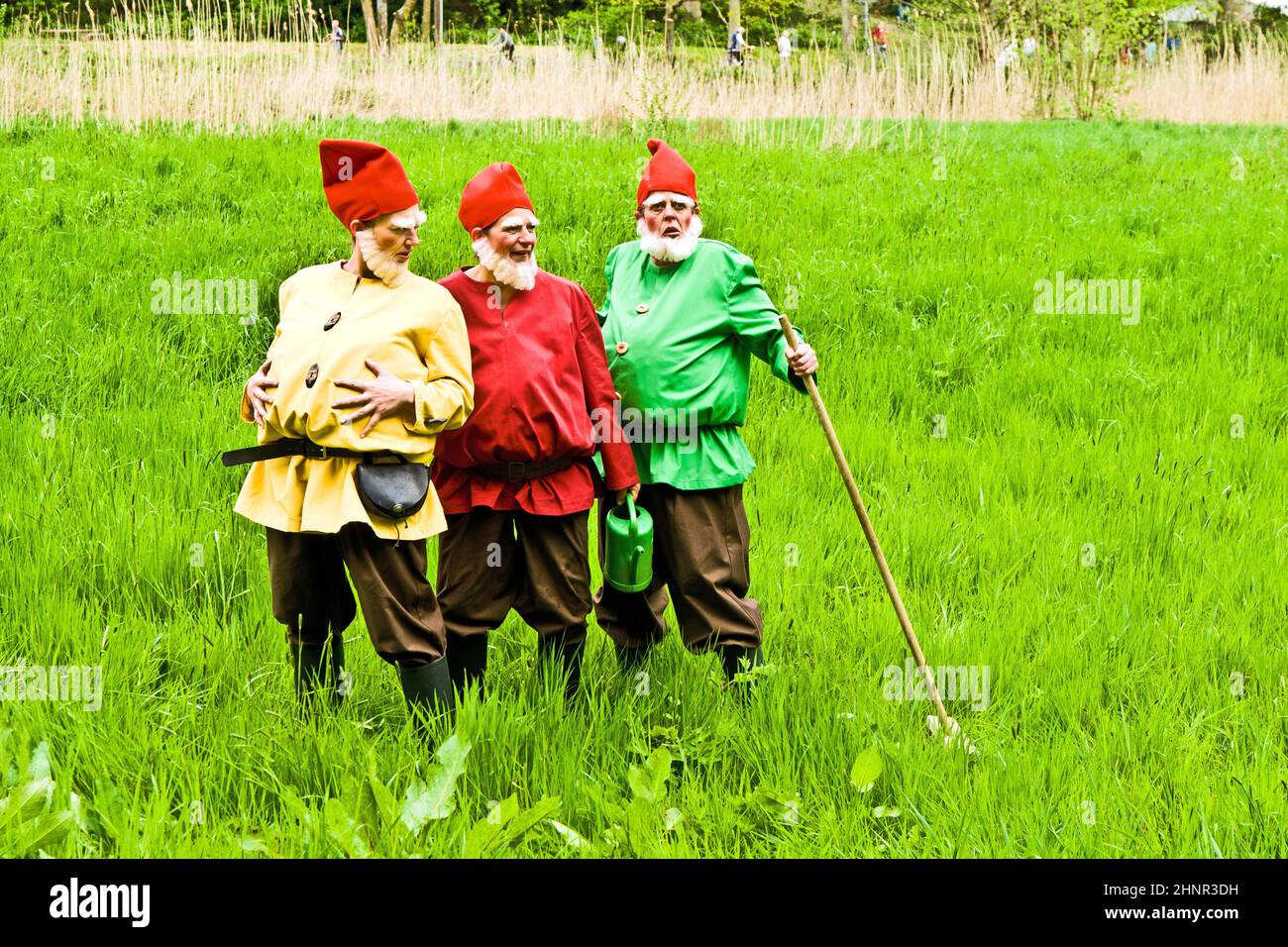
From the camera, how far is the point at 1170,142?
44.6 ft

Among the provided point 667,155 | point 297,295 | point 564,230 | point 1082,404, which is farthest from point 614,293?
point 564,230

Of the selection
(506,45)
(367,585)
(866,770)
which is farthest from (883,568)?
(506,45)

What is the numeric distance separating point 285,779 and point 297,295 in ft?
4.38

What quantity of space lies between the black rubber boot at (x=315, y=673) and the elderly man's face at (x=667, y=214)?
1621 millimetres

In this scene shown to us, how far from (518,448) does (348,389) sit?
1.80 ft

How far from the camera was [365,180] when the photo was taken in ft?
9.72

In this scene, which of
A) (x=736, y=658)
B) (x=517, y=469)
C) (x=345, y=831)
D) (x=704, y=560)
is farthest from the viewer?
(x=736, y=658)

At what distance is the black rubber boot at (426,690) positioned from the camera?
3094 mm

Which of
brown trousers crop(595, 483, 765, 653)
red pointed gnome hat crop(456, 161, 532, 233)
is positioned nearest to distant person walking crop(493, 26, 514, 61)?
red pointed gnome hat crop(456, 161, 532, 233)

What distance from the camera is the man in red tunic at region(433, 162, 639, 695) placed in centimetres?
324

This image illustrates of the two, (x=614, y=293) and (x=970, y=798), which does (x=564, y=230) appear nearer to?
(x=614, y=293)

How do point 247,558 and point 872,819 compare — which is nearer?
point 872,819

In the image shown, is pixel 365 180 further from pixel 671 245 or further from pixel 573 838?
pixel 573 838

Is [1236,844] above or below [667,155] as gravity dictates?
below
